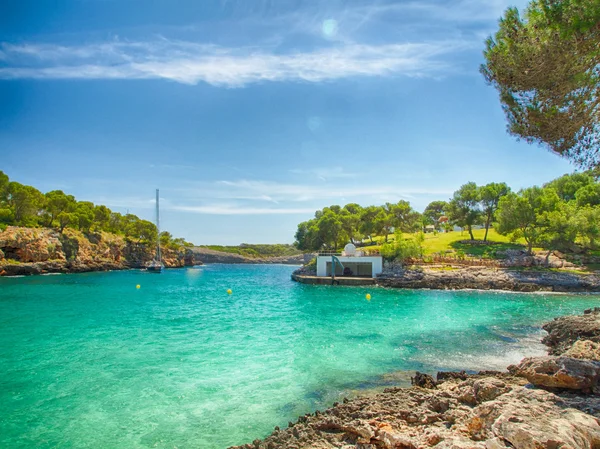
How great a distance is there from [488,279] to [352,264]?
18354 mm

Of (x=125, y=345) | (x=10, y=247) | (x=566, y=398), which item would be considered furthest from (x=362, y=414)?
(x=10, y=247)

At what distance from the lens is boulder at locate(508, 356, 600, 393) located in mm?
7582

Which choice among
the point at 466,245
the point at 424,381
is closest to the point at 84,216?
the point at 466,245

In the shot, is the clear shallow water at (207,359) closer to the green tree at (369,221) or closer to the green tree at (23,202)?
the green tree at (369,221)

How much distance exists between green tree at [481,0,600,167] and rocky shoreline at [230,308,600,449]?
25.1 ft

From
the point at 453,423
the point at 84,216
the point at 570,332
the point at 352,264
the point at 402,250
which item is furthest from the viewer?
the point at 84,216

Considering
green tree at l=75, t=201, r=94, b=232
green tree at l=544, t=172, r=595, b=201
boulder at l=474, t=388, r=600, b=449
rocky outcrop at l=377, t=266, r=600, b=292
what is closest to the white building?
rocky outcrop at l=377, t=266, r=600, b=292

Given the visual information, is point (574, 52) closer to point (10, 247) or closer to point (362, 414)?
point (362, 414)

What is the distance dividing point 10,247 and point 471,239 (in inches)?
3097

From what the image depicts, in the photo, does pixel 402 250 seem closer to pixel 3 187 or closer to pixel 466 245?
pixel 466 245

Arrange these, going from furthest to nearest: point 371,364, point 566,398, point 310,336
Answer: point 310,336 < point 371,364 < point 566,398

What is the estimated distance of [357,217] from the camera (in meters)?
72.6

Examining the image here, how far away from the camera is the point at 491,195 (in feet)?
202

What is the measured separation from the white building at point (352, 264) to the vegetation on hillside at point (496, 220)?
3576 mm
